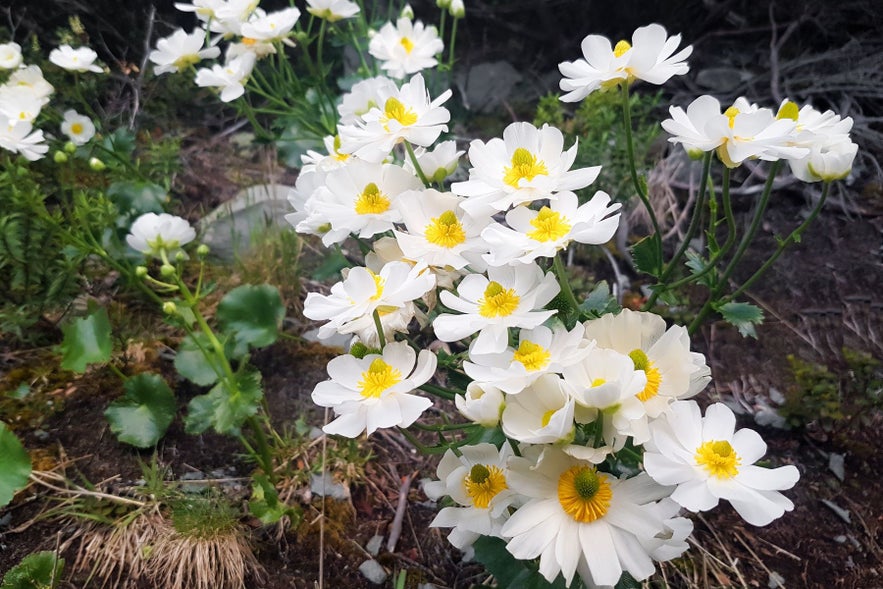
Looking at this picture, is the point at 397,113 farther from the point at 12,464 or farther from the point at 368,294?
the point at 12,464

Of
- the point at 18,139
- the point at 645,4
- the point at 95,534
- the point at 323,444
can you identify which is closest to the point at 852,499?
the point at 323,444

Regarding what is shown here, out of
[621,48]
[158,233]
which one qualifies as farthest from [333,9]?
[621,48]

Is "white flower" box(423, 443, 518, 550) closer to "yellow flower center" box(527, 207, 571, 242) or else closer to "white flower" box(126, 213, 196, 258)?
"yellow flower center" box(527, 207, 571, 242)

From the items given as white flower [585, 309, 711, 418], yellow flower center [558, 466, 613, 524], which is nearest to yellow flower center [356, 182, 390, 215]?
white flower [585, 309, 711, 418]

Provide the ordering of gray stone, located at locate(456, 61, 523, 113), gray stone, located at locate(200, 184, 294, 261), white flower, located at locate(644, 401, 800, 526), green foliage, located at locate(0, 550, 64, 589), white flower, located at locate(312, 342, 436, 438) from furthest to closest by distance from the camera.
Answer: gray stone, located at locate(456, 61, 523, 113) < gray stone, located at locate(200, 184, 294, 261) < green foliage, located at locate(0, 550, 64, 589) < white flower, located at locate(312, 342, 436, 438) < white flower, located at locate(644, 401, 800, 526)

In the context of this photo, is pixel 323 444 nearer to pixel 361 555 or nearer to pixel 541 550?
pixel 361 555

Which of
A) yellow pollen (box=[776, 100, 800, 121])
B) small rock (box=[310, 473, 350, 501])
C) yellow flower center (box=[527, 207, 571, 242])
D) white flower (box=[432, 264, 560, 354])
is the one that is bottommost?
small rock (box=[310, 473, 350, 501])
